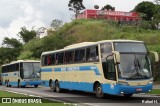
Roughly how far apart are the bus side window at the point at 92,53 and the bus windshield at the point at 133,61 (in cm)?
196

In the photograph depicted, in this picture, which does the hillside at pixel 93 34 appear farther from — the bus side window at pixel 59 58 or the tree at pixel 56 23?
the bus side window at pixel 59 58

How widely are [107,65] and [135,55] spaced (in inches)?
63.3

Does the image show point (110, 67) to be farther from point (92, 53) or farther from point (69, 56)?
point (69, 56)

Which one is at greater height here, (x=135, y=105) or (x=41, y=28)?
(x=41, y=28)

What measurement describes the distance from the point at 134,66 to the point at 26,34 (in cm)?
7879

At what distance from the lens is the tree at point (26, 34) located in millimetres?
97125

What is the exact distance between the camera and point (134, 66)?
67.6ft

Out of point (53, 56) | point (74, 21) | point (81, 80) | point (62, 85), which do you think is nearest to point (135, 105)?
point (81, 80)

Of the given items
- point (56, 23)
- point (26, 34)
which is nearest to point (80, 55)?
point (56, 23)

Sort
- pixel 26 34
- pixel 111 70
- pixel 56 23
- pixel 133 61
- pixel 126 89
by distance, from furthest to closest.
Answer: pixel 26 34 < pixel 56 23 < pixel 111 70 < pixel 133 61 < pixel 126 89

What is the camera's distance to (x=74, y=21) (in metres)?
68.4

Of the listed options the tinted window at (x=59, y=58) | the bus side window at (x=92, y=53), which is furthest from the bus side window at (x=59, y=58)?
the bus side window at (x=92, y=53)

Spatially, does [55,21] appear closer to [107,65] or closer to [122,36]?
[122,36]

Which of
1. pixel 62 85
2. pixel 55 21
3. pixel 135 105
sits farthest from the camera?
pixel 55 21
